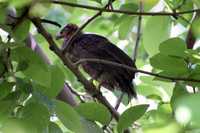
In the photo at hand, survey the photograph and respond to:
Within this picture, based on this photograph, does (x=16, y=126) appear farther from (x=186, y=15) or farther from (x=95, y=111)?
(x=186, y=15)

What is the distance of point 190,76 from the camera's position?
82 cm

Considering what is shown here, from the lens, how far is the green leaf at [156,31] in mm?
1254

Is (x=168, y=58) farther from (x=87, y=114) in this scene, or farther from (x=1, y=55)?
(x=1, y=55)

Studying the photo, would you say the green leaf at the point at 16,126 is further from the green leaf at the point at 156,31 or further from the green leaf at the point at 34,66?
the green leaf at the point at 156,31

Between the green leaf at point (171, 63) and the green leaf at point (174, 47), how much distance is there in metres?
0.02

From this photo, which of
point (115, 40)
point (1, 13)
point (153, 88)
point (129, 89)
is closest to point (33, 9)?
point (1, 13)

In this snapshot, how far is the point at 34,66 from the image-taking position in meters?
0.78

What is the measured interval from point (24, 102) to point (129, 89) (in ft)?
3.40

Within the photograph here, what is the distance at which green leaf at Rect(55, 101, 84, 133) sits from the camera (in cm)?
72

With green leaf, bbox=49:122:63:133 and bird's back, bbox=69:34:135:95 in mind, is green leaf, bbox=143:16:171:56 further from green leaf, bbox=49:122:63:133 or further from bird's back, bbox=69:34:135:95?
green leaf, bbox=49:122:63:133

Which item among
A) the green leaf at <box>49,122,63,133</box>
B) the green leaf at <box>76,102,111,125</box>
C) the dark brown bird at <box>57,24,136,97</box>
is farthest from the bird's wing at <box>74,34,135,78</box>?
the green leaf at <box>49,122,63,133</box>

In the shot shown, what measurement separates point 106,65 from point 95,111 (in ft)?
3.35

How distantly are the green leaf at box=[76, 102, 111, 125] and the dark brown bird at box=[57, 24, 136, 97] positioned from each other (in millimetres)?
816

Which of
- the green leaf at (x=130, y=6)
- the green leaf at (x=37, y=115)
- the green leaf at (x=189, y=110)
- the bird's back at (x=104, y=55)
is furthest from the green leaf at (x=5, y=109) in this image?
the bird's back at (x=104, y=55)
